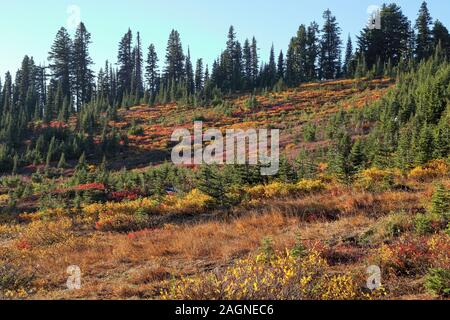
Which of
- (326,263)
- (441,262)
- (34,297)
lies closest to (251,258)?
(326,263)

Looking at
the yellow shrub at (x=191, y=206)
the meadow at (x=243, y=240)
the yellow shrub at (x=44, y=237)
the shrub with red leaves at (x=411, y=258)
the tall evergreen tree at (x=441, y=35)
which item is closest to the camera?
the meadow at (x=243, y=240)

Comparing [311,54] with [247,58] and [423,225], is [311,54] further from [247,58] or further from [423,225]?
[423,225]

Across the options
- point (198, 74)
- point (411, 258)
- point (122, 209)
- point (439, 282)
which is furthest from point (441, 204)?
point (198, 74)

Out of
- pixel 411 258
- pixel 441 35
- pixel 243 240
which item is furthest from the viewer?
pixel 441 35

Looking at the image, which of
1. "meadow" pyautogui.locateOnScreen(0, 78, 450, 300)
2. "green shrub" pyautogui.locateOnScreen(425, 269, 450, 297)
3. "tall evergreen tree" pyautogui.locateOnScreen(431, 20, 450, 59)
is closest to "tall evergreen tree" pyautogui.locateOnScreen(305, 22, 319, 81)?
"tall evergreen tree" pyautogui.locateOnScreen(431, 20, 450, 59)

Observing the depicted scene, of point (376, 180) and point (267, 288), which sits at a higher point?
point (376, 180)

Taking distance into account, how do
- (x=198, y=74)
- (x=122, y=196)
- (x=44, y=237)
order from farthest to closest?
(x=198, y=74)
(x=122, y=196)
(x=44, y=237)

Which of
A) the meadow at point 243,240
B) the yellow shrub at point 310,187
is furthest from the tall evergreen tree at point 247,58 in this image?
the yellow shrub at point 310,187

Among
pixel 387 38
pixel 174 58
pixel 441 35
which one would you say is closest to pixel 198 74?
pixel 174 58

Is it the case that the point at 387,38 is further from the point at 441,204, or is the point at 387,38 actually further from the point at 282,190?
the point at 441,204

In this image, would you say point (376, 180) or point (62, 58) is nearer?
point (376, 180)

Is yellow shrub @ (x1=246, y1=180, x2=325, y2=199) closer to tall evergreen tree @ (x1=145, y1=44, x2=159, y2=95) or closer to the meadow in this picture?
the meadow

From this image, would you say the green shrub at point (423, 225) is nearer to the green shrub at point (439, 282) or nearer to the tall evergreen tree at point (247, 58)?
the green shrub at point (439, 282)

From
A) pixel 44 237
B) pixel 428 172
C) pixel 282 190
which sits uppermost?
pixel 428 172
